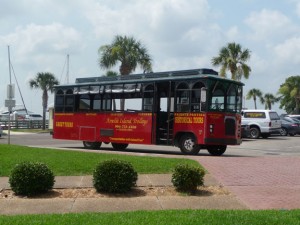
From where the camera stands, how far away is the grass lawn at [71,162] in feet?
40.1

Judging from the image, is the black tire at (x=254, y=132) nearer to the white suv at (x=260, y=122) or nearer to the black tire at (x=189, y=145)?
the white suv at (x=260, y=122)

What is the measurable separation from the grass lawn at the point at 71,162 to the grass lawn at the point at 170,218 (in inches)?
159

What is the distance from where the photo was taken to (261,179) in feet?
38.8

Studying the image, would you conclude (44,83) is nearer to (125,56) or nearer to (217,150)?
(125,56)

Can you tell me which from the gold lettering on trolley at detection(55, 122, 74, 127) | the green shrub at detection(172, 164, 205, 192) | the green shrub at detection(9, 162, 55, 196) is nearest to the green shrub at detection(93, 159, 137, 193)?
the green shrub at detection(172, 164, 205, 192)

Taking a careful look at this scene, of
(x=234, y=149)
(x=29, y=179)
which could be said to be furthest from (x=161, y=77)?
(x=29, y=179)

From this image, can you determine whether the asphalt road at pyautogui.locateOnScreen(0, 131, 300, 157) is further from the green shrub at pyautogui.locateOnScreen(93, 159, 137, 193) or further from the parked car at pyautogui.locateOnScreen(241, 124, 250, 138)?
the green shrub at pyautogui.locateOnScreen(93, 159, 137, 193)

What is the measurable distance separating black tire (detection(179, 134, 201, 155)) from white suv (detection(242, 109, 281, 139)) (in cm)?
1499

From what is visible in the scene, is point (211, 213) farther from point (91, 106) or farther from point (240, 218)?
point (91, 106)

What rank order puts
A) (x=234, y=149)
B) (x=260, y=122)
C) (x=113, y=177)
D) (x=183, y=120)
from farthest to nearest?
(x=260, y=122), (x=234, y=149), (x=183, y=120), (x=113, y=177)

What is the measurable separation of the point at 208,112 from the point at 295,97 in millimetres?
60715

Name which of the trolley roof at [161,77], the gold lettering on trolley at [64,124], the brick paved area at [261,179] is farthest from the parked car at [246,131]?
the brick paved area at [261,179]

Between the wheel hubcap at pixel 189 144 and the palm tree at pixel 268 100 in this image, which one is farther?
the palm tree at pixel 268 100

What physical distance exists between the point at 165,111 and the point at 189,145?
5.19 ft
